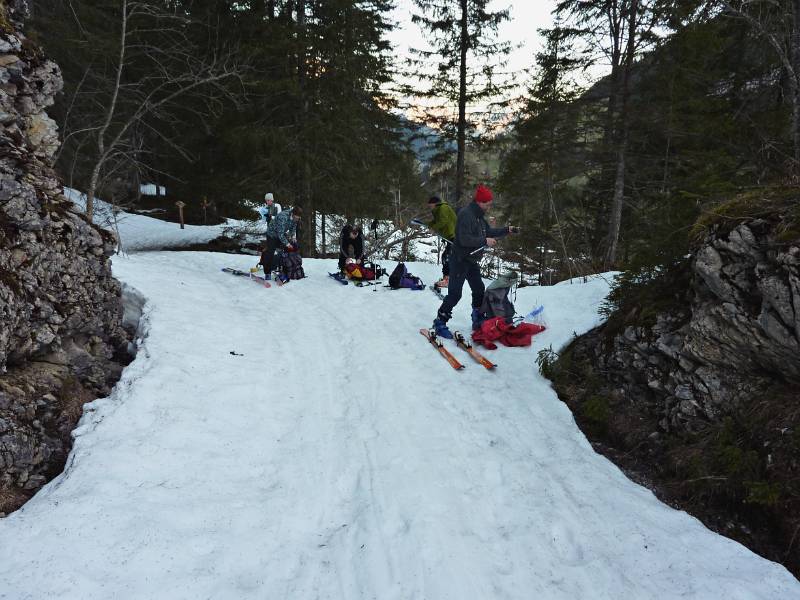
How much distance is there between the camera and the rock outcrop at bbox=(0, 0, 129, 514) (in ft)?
12.0

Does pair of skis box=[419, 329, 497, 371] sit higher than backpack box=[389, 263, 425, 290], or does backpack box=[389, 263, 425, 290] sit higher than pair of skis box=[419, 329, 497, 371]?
backpack box=[389, 263, 425, 290]

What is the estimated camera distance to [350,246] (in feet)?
37.5

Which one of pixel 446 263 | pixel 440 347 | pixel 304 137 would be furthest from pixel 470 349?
pixel 304 137

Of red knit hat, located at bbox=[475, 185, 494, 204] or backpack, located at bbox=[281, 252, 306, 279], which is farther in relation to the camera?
backpack, located at bbox=[281, 252, 306, 279]

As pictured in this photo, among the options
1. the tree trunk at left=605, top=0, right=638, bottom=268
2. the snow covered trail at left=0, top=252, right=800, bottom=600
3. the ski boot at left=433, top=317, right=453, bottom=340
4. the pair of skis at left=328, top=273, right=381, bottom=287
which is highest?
the tree trunk at left=605, top=0, right=638, bottom=268

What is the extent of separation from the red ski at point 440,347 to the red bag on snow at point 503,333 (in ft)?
2.05

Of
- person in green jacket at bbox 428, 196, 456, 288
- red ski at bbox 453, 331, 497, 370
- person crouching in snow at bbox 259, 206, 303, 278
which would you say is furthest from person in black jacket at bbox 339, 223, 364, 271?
red ski at bbox 453, 331, 497, 370

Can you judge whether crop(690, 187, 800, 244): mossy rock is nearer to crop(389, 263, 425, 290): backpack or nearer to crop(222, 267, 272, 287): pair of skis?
crop(389, 263, 425, 290): backpack

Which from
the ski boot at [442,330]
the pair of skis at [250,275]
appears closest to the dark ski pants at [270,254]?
the pair of skis at [250,275]

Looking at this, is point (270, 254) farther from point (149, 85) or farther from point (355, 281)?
point (149, 85)

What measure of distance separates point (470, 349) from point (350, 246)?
6.07 metres

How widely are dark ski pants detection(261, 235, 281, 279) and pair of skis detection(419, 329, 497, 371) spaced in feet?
17.6

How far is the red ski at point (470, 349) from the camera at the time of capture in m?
5.90

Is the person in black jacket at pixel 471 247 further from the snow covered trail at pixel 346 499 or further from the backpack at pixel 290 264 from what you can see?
the backpack at pixel 290 264
